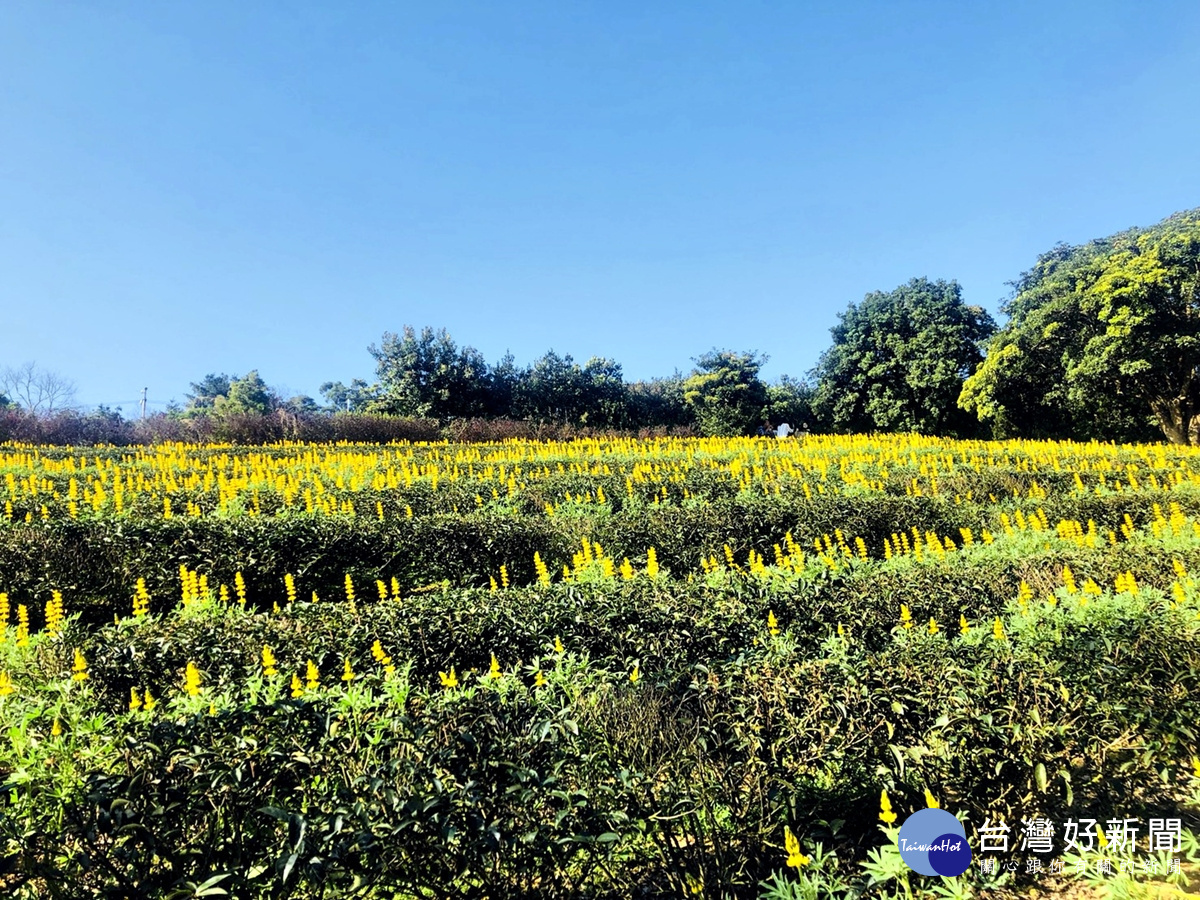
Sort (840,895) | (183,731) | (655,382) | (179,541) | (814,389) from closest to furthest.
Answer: (183,731), (840,895), (179,541), (814,389), (655,382)

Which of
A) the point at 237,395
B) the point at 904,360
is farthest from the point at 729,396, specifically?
the point at 237,395

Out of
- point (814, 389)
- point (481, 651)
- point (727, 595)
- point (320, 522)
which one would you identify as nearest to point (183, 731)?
point (481, 651)

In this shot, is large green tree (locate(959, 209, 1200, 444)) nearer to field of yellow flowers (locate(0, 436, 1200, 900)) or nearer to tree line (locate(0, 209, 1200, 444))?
tree line (locate(0, 209, 1200, 444))

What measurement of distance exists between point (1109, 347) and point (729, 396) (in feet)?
42.1

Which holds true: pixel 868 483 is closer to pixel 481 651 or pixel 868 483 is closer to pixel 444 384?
pixel 481 651

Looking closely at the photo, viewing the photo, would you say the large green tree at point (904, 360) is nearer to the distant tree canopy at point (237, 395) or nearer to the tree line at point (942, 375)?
the tree line at point (942, 375)

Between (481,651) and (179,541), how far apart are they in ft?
12.1

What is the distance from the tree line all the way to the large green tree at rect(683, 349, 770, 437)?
0.19ft

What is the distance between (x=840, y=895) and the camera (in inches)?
82.1

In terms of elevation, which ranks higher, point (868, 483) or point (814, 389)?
point (814, 389)

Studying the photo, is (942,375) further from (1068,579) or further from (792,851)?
(792,851)

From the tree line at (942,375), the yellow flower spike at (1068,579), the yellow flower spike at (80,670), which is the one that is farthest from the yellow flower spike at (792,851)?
the tree line at (942,375)

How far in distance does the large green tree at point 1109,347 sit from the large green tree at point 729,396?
838cm

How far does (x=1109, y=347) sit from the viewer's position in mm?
16531
